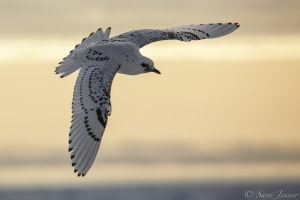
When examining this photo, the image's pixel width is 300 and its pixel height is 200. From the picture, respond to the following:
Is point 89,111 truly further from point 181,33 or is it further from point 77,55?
point 181,33

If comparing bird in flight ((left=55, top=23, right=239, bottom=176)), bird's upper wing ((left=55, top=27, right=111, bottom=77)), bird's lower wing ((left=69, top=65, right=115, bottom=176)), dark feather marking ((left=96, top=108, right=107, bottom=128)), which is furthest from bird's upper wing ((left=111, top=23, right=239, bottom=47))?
dark feather marking ((left=96, top=108, right=107, bottom=128))

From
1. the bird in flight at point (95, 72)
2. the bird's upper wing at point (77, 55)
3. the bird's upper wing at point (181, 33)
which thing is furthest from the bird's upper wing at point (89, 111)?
the bird's upper wing at point (181, 33)

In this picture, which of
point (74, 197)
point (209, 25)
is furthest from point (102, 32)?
point (74, 197)

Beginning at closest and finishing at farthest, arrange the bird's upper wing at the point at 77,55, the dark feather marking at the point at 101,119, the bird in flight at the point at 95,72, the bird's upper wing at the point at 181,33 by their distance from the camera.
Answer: the bird in flight at the point at 95,72, the dark feather marking at the point at 101,119, the bird's upper wing at the point at 77,55, the bird's upper wing at the point at 181,33

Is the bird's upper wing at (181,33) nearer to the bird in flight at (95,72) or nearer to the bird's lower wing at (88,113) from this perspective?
the bird in flight at (95,72)

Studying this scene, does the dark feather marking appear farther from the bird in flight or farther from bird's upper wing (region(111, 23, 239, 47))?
bird's upper wing (region(111, 23, 239, 47))

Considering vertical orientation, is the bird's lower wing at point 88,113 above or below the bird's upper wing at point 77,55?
below

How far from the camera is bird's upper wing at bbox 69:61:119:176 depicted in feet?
71.9

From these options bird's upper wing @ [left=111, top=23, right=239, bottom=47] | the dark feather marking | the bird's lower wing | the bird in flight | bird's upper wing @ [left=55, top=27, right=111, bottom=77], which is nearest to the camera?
the bird's lower wing

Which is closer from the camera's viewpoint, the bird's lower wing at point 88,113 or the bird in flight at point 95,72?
the bird's lower wing at point 88,113

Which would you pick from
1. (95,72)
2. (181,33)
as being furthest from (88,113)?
(181,33)

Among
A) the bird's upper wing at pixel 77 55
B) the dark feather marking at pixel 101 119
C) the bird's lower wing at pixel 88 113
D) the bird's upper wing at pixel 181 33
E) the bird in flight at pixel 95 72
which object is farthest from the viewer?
the bird's upper wing at pixel 181 33

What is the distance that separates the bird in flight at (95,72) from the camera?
22172 millimetres

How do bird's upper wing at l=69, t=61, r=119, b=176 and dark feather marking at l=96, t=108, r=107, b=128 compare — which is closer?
bird's upper wing at l=69, t=61, r=119, b=176
